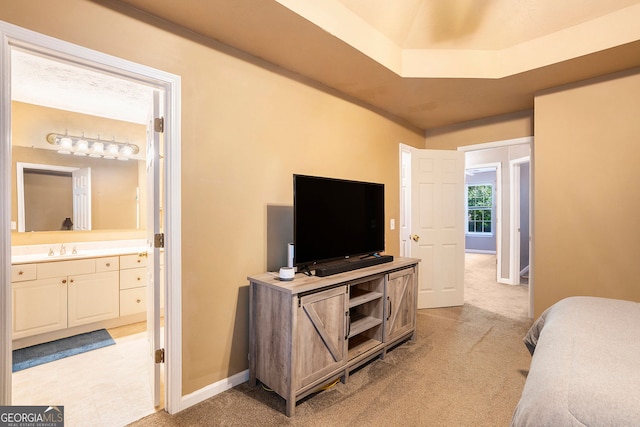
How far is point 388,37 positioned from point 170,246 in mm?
2456

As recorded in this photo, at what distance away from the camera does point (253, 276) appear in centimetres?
222

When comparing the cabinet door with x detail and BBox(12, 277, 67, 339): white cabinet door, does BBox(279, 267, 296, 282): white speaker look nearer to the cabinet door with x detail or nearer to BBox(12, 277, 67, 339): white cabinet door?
the cabinet door with x detail

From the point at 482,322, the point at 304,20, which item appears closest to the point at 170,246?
the point at 304,20

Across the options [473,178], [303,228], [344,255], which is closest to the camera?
[303,228]

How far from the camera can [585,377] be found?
1021mm

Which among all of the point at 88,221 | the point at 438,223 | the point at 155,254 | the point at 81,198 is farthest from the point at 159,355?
the point at 438,223

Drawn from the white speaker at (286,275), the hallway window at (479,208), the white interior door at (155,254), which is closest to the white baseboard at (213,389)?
the white interior door at (155,254)

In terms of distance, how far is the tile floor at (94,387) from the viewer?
193 centimetres

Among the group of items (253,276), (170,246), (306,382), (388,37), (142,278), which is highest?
(388,37)

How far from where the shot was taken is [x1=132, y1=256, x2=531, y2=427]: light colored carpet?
1.84m

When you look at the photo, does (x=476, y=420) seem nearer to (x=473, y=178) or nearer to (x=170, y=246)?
(x=170, y=246)

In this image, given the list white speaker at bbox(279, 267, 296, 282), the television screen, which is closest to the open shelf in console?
the television screen

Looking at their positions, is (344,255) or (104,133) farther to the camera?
(104,133)

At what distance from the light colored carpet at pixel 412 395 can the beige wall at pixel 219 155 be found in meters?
0.31
